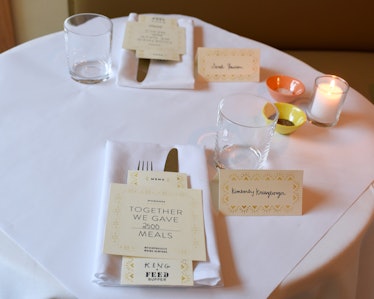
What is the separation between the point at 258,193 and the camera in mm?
859

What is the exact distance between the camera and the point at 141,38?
1.25 metres

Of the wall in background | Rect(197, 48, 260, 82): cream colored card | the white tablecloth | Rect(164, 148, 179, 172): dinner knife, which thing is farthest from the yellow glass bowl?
the wall in background

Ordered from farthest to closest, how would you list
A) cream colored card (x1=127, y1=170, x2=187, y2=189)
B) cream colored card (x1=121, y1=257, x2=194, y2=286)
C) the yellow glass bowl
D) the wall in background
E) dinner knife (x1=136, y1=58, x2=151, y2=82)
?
the wall in background → dinner knife (x1=136, y1=58, x2=151, y2=82) → the yellow glass bowl → cream colored card (x1=127, y1=170, x2=187, y2=189) → cream colored card (x1=121, y1=257, x2=194, y2=286)

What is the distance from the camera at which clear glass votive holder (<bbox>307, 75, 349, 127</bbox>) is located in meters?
1.06

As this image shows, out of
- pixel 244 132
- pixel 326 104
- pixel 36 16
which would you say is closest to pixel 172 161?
pixel 244 132

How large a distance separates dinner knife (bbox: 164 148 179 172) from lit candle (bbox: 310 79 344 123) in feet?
1.16

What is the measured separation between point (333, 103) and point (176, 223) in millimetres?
493

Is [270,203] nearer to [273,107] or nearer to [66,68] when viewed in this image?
[273,107]

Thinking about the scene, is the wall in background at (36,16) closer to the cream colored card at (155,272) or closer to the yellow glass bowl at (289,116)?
the yellow glass bowl at (289,116)

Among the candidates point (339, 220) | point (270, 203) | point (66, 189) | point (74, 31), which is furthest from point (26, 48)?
point (339, 220)

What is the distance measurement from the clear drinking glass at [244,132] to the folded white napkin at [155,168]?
0.06 metres

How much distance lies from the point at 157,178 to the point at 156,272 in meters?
0.20

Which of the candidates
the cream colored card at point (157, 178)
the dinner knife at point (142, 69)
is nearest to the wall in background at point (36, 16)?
the dinner knife at point (142, 69)

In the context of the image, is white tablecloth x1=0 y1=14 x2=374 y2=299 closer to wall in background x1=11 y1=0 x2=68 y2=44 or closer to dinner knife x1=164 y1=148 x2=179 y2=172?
dinner knife x1=164 y1=148 x2=179 y2=172
